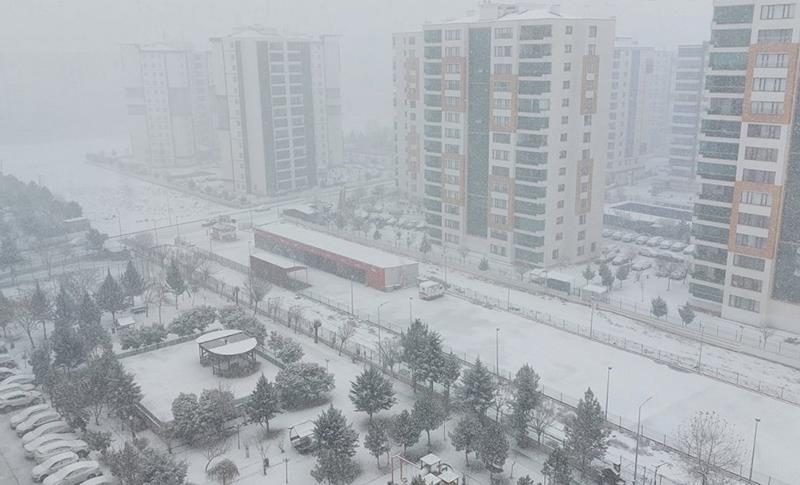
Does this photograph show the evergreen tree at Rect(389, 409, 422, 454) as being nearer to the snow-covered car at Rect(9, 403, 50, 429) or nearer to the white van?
the snow-covered car at Rect(9, 403, 50, 429)

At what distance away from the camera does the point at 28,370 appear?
3425 cm

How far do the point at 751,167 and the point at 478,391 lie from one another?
2052 centimetres

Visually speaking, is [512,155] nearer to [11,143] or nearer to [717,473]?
[717,473]

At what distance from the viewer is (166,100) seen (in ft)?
318

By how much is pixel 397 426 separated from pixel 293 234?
30.4 m

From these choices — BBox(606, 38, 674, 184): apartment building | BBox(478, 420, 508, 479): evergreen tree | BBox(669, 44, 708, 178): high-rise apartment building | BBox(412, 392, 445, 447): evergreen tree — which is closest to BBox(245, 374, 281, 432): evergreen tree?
BBox(412, 392, 445, 447): evergreen tree

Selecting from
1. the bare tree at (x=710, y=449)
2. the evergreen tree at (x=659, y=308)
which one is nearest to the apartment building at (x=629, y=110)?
the evergreen tree at (x=659, y=308)

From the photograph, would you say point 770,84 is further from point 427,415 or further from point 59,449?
point 59,449

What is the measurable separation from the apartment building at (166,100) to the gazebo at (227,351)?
2801 inches

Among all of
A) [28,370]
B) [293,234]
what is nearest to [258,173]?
[293,234]

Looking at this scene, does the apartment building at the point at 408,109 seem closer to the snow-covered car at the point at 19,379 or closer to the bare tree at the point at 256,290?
the bare tree at the point at 256,290

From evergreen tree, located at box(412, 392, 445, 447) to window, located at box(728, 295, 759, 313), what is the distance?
20.8 meters

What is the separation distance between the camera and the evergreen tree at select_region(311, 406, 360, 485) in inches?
935

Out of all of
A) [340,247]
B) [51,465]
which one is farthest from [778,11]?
[51,465]
